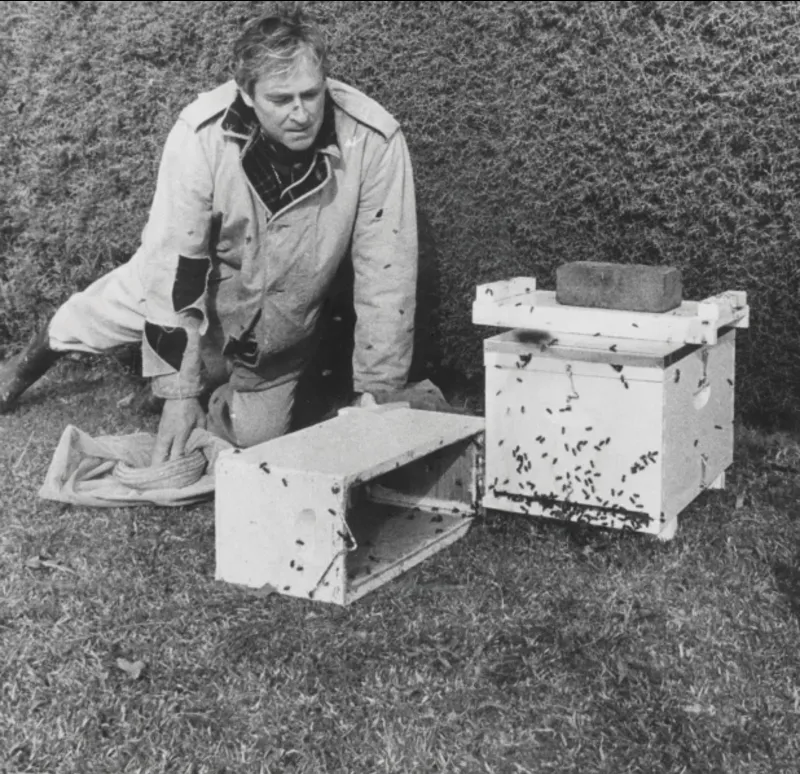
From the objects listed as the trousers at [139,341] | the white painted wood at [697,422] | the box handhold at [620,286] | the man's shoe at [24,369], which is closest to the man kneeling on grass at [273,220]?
the trousers at [139,341]

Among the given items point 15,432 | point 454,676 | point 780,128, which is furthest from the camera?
point 15,432

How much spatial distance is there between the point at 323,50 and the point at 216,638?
→ 1892 mm

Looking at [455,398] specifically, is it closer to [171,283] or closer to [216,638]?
[171,283]

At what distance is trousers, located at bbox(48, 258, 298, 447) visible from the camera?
Result: 446 cm

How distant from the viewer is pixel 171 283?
401 centimetres

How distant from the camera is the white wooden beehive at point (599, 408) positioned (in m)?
3.31

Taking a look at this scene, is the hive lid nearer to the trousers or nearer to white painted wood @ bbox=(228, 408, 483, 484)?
white painted wood @ bbox=(228, 408, 483, 484)

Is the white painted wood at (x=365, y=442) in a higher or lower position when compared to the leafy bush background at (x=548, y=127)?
lower

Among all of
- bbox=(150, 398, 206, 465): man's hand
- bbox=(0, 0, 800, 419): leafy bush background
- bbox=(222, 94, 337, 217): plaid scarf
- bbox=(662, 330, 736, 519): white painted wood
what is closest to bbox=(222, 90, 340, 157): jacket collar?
bbox=(222, 94, 337, 217): plaid scarf

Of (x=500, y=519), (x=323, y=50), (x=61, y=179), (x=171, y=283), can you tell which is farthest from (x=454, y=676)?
(x=61, y=179)

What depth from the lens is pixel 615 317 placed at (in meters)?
3.36

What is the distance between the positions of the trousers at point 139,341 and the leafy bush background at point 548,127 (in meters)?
0.50

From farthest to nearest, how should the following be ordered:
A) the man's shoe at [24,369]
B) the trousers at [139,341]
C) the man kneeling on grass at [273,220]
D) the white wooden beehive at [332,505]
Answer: the man's shoe at [24,369] → the trousers at [139,341] → the man kneeling on grass at [273,220] → the white wooden beehive at [332,505]

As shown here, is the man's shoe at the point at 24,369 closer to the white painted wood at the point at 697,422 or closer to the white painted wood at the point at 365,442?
the white painted wood at the point at 365,442
